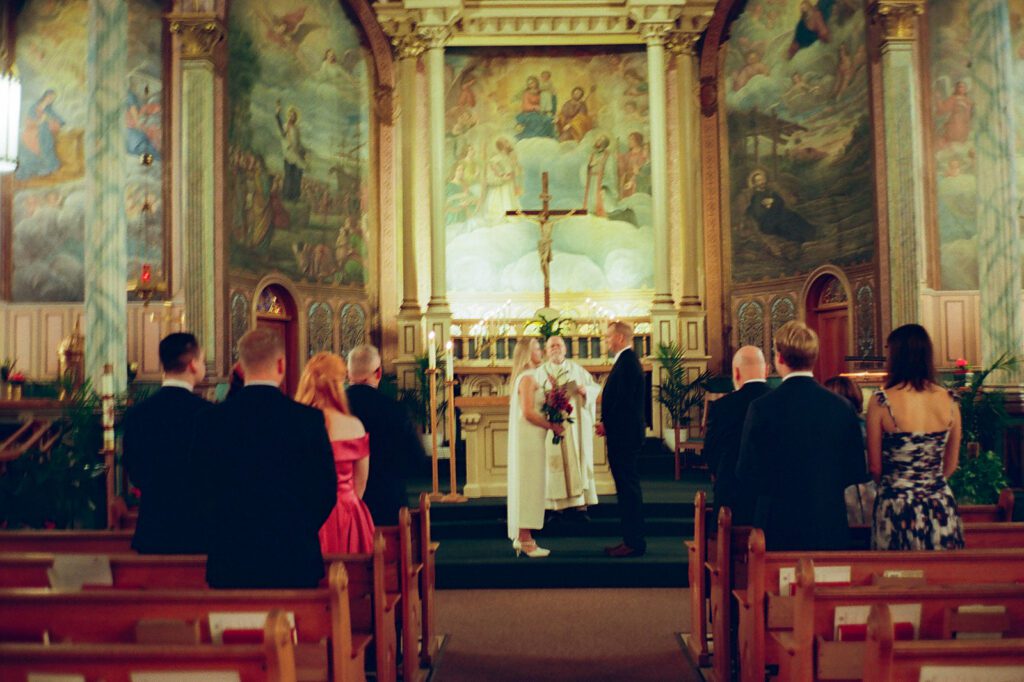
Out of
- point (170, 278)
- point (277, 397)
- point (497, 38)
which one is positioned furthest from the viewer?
point (497, 38)

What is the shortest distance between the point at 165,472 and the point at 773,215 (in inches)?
495

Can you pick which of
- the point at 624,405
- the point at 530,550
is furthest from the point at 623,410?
the point at 530,550

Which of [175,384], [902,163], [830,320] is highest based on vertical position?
[902,163]

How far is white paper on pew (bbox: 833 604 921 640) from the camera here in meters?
3.12

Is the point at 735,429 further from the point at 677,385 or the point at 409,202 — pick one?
the point at 409,202

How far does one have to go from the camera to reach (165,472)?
3.83 metres

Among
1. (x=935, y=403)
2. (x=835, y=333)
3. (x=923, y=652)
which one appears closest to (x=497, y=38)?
(x=835, y=333)

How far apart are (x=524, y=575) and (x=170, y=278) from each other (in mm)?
7634

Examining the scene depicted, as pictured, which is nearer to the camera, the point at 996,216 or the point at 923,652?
the point at 923,652

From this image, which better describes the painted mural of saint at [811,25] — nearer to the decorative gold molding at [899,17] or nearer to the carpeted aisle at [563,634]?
the decorative gold molding at [899,17]

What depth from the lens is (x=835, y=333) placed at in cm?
1402

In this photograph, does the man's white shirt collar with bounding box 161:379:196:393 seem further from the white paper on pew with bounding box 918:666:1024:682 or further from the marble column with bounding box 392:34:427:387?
the marble column with bounding box 392:34:427:387

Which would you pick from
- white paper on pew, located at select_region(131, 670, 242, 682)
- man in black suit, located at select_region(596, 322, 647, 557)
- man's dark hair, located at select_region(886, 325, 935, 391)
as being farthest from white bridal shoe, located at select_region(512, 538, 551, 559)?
white paper on pew, located at select_region(131, 670, 242, 682)

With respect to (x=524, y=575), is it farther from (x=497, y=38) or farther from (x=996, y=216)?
(x=497, y=38)
